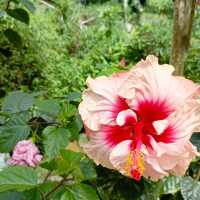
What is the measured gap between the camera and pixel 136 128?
0.61 m

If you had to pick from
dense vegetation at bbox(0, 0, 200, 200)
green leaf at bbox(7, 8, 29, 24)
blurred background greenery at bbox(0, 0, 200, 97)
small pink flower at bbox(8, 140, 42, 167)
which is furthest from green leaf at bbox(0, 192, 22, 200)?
blurred background greenery at bbox(0, 0, 200, 97)

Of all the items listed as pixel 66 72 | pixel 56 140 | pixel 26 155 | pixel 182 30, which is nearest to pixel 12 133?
pixel 56 140

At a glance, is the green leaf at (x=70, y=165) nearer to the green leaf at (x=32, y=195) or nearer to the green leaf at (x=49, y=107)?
the green leaf at (x=32, y=195)

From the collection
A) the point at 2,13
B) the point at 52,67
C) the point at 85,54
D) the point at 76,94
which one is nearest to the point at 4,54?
the point at 52,67

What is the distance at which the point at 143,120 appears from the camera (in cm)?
62

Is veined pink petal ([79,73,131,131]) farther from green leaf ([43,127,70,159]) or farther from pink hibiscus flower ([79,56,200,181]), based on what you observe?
green leaf ([43,127,70,159])

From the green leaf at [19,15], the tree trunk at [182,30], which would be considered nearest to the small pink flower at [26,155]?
the green leaf at [19,15]

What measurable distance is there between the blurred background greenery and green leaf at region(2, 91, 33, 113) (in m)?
1.98

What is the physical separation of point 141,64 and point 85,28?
468 centimetres

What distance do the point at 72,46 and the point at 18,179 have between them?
438 cm

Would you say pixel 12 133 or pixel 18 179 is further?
pixel 12 133

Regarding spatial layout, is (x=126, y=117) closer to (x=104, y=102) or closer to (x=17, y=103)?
(x=104, y=102)

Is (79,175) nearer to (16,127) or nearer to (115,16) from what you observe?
(16,127)

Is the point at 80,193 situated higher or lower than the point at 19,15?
lower
